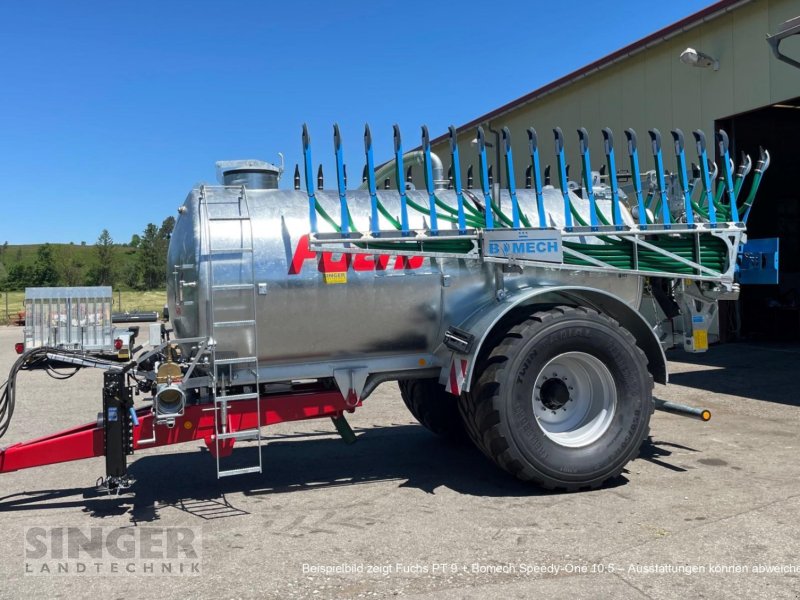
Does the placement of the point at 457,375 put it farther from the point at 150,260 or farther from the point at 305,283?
the point at 150,260

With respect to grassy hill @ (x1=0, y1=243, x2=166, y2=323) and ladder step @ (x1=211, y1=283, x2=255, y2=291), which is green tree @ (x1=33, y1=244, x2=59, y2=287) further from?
ladder step @ (x1=211, y1=283, x2=255, y2=291)

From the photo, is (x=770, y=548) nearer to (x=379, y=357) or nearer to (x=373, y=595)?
(x=373, y=595)

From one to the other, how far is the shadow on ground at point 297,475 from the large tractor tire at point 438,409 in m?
0.15

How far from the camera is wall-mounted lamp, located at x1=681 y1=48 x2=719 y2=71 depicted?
40.0 feet

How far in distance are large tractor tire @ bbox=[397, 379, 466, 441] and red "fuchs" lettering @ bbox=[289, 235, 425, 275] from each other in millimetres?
1763

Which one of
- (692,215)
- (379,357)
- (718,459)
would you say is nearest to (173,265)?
(379,357)

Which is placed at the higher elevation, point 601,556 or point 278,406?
point 278,406

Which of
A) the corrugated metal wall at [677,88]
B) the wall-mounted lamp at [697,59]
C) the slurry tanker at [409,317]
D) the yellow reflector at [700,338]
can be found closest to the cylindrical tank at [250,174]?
the slurry tanker at [409,317]

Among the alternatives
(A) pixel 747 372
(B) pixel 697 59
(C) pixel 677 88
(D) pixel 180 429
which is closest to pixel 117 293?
(C) pixel 677 88

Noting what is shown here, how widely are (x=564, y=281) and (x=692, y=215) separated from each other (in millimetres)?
1316

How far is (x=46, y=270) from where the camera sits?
56.3m

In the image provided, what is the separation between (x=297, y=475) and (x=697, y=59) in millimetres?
10448

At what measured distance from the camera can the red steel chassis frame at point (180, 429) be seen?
15.9ft

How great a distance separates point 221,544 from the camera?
4.41 meters
